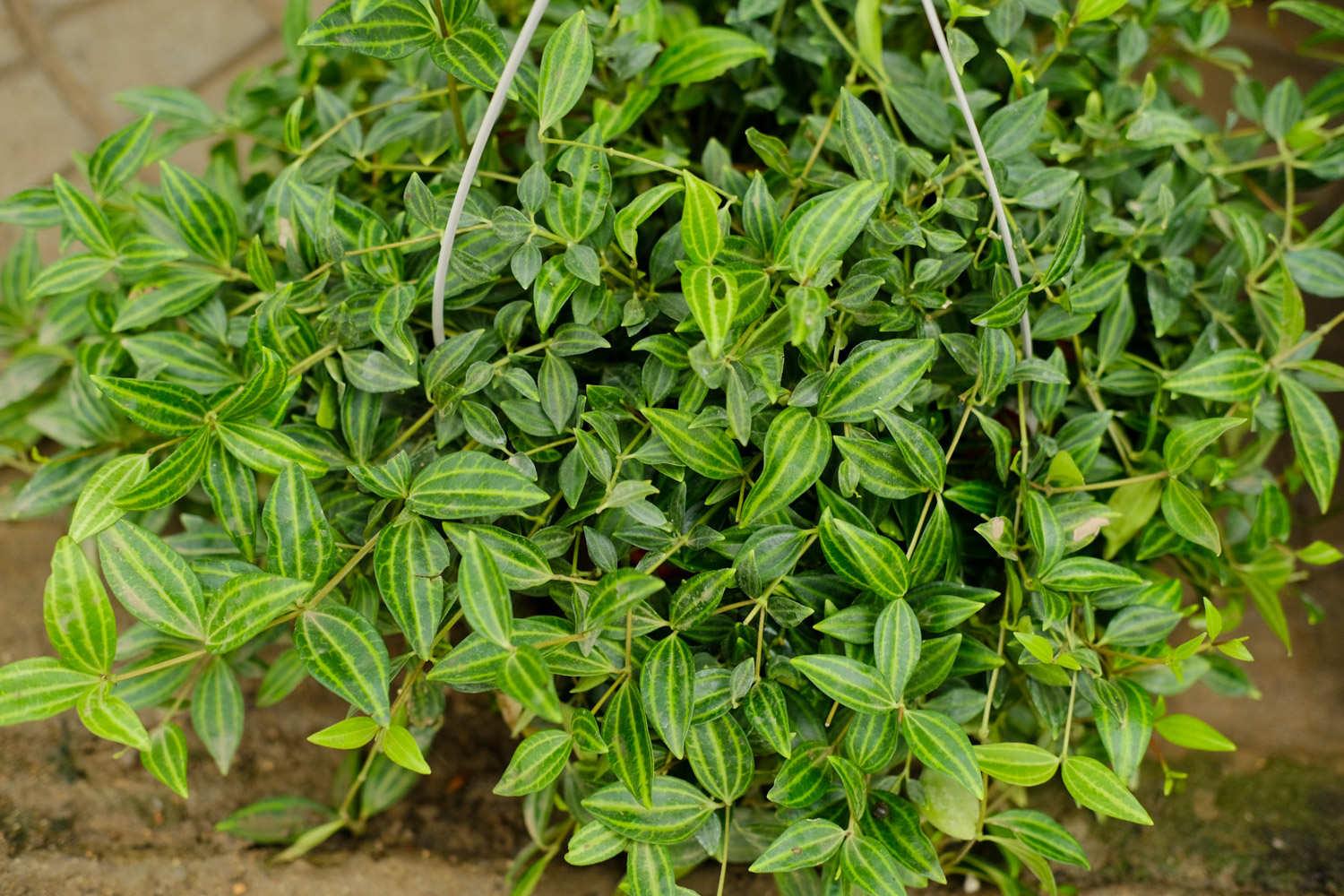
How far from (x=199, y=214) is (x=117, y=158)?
130 millimetres

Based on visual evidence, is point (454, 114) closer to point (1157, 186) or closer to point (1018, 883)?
point (1157, 186)

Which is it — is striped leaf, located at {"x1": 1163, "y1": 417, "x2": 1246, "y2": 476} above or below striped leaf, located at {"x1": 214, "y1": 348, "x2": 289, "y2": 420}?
below

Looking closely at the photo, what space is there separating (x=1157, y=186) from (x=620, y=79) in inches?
21.0

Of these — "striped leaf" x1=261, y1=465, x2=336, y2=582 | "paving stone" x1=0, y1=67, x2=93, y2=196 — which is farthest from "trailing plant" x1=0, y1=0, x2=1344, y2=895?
"paving stone" x1=0, y1=67, x2=93, y2=196

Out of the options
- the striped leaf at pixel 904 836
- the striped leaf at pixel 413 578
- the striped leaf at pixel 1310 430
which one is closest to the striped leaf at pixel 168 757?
the striped leaf at pixel 413 578

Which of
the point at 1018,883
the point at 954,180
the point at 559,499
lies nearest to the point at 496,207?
the point at 559,499

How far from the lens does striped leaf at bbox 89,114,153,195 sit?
99 centimetres

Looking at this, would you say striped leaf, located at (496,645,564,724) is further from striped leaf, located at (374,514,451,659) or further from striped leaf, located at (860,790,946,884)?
striped leaf, located at (860,790,946,884)

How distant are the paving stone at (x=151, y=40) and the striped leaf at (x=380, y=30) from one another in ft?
3.67

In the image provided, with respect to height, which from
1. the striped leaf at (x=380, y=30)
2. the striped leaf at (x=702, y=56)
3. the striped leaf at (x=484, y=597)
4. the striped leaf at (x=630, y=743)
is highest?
the striped leaf at (x=380, y=30)

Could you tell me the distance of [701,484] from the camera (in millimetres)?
874

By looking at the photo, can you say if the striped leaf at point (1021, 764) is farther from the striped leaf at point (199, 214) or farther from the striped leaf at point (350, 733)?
the striped leaf at point (199, 214)

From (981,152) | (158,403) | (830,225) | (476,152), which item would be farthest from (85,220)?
(981,152)

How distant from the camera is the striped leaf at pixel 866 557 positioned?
0.77 m
